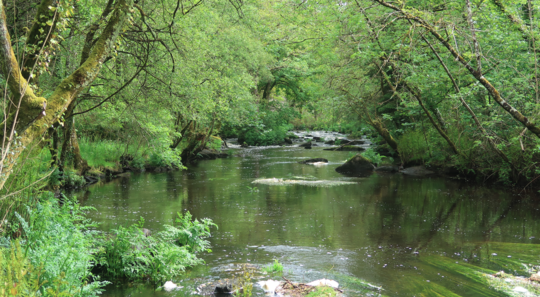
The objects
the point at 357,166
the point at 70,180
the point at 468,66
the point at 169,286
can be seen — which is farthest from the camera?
the point at 357,166

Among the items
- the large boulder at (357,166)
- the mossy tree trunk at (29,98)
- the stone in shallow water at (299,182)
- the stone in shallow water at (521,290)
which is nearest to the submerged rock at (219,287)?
the mossy tree trunk at (29,98)

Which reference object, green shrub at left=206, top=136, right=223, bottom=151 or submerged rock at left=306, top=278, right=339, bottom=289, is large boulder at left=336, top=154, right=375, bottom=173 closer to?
green shrub at left=206, top=136, right=223, bottom=151

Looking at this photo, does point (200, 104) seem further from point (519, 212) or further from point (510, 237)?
point (519, 212)

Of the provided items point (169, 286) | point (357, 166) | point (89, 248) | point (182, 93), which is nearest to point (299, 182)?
point (357, 166)

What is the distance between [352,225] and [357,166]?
1013cm

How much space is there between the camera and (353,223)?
976 centimetres

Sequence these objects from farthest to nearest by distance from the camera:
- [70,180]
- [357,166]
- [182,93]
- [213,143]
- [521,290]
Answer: [213,143] → [357,166] → [70,180] → [182,93] → [521,290]

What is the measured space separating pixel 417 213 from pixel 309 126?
117 feet

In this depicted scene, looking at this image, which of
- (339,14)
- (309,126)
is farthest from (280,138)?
(339,14)

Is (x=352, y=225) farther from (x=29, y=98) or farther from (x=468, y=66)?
(x=29, y=98)

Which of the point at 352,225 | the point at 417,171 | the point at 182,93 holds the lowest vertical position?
the point at 352,225

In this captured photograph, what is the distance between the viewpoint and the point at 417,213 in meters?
10.9

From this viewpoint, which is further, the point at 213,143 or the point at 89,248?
the point at 213,143

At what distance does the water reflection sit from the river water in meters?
0.02
